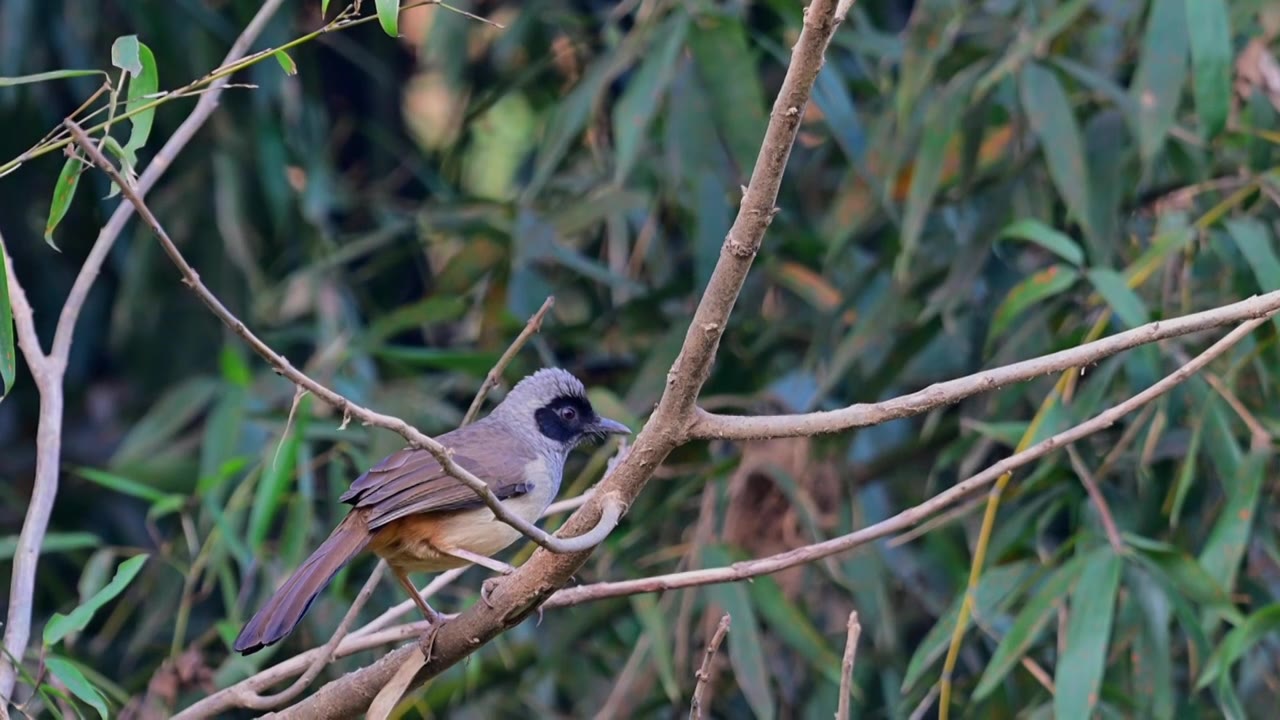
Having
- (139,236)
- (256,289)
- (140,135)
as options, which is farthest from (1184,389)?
(139,236)

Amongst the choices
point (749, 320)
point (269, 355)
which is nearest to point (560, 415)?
point (749, 320)

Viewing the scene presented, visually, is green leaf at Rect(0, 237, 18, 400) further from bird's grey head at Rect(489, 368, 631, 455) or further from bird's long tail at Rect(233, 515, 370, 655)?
bird's grey head at Rect(489, 368, 631, 455)

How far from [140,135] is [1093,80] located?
9.28 feet

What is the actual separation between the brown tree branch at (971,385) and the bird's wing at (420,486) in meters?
0.89

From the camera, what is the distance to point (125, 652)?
5.06 meters

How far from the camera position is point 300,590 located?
8.79 ft

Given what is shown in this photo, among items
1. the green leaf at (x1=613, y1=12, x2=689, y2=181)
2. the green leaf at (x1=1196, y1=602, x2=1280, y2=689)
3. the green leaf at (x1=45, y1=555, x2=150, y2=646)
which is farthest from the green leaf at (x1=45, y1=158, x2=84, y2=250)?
the green leaf at (x1=1196, y1=602, x2=1280, y2=689)

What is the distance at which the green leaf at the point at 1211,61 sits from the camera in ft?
11.9

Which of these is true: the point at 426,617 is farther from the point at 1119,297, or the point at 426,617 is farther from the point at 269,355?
the point at 1119,297

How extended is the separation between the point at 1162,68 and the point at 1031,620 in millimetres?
1533

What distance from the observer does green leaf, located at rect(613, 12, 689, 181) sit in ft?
13.4

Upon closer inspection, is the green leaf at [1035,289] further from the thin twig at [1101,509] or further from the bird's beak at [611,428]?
the bird's beak at [611,428]

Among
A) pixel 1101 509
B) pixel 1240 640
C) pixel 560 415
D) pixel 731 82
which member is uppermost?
pixel 731 82

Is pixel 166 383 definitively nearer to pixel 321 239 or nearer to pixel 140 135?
pixel 321 239
